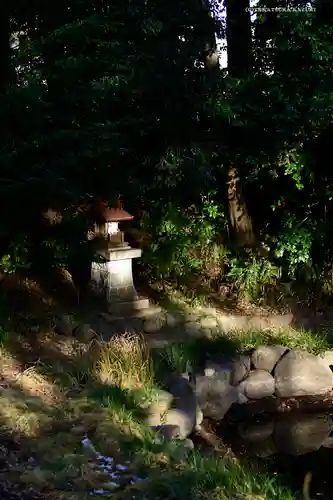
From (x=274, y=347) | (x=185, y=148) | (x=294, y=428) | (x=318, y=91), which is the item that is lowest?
(x=294, y=428)

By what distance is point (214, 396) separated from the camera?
6.23 metres

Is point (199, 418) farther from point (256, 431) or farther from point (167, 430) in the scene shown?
point (167, 430)

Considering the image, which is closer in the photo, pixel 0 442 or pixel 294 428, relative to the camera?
pixel 0 442

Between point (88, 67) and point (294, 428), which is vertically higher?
point (88, 67)

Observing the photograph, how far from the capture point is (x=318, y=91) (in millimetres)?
6480

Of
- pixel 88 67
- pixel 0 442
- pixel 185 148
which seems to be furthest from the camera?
pixel 185 148

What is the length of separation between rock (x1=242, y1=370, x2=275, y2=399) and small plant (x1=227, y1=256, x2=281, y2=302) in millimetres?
1439

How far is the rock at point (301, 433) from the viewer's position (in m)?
5.51

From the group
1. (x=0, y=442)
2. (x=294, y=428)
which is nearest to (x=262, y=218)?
(x=294, y=428)

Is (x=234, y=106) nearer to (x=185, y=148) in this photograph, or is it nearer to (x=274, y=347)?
(x=185, y=148)

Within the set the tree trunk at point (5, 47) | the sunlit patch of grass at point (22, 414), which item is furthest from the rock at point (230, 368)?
the tree trunk at point (5, 47)

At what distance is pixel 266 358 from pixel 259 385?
0.25 meters

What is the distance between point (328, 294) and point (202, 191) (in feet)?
5.90

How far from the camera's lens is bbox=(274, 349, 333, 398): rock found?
21.3 ft
